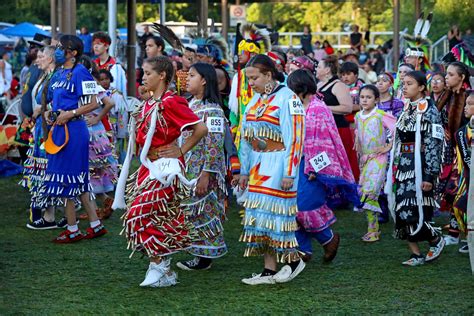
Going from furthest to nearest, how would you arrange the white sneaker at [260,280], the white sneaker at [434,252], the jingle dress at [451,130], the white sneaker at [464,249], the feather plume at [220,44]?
1. the feather plume at [220,44]
2. the jingle dress at [451,130]
3. the white sneaker at [464,249]
4. the white sneaker at [434,252]
5. the white sneaker at [260,280]

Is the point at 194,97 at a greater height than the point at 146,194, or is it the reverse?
the point at 194,97

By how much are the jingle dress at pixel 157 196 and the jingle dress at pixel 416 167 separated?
189 centimetres

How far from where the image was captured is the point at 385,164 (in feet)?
29.9

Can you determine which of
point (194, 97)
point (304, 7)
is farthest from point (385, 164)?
point (304, 7)

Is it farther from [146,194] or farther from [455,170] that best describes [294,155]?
[455,170]

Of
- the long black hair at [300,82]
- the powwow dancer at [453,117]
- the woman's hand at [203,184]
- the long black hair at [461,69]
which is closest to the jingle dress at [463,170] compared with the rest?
the powwow dancer at [453,117]

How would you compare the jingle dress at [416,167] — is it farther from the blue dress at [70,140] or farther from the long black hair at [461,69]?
the blue dress at [70,140]

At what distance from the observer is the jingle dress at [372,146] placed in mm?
9008

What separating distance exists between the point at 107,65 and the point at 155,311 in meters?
5.32

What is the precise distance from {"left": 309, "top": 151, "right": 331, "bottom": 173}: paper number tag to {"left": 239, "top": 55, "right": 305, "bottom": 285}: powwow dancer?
0.70 metres

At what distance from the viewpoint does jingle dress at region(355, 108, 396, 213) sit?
9.01 metres

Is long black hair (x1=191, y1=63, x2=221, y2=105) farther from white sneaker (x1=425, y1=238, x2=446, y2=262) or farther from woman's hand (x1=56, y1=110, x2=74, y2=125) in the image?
white sneaker (x1=425, y1=238, x2=446, y2=262)

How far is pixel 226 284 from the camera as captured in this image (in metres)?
6.98

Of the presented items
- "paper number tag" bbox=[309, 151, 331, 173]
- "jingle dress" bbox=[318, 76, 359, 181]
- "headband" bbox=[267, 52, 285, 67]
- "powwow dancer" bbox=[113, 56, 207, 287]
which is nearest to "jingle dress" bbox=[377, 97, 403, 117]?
"jingle dress" bbox=[318, 76, 359, 181]
